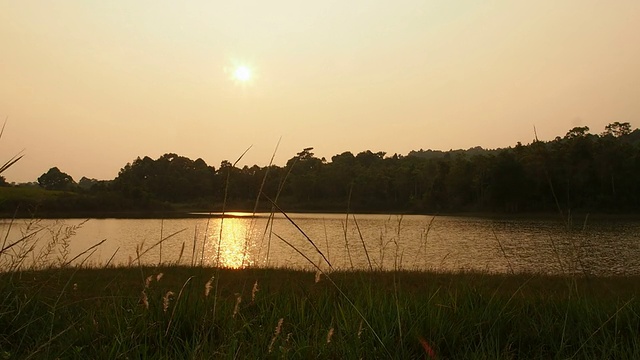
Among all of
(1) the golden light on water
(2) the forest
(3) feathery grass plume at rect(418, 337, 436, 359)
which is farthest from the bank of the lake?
(2) the forest

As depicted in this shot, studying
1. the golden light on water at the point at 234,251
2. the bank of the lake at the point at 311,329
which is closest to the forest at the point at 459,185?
the golden light on water at the point at 234,251

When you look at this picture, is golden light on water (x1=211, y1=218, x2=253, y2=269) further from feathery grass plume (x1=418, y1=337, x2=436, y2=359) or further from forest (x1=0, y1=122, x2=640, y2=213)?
forest (x1=0, y1=122, x2=640, y2=213)

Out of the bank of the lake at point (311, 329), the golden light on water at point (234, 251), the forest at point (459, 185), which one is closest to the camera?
the bank of the lake at point (311, 329)

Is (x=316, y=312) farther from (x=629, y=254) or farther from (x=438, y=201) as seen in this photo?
(x=438, y=201)

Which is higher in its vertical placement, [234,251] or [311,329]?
[311,329]

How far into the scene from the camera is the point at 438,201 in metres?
93.4

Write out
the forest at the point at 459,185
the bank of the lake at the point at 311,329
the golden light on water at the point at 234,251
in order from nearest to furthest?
the bank of the lake at the point at 311,329
the golden light on water at the point at 234,251
the forest at the point at 459,185

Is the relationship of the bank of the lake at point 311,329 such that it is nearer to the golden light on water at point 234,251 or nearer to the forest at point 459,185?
the golden light on water at point 234,251

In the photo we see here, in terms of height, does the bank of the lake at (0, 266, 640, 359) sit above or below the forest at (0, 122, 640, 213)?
below

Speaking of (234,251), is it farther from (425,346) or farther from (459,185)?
(459,185)

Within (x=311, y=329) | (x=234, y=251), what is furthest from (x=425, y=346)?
(x=234, y=251)

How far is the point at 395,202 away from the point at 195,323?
9898cm

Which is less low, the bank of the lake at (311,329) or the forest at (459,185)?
the forest at (459,185)

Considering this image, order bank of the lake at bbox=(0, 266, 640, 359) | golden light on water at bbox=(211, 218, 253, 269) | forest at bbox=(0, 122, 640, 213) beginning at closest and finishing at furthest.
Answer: bank of the lake at bbox=(0, 266, 640, 359) < golden light on water at bbox=(211, 218, 253, 269) < forest at bbox=(0, 122, 640, 213)
